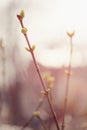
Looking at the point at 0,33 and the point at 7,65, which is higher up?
the point at 0,33

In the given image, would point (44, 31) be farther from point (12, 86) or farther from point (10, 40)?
point (12, 86)

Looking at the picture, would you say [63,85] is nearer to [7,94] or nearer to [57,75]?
[57,75]

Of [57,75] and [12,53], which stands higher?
[12,53]

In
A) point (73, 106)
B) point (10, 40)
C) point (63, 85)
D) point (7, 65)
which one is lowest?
point (73, 106)

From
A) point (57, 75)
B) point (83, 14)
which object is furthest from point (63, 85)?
point (83, 14)

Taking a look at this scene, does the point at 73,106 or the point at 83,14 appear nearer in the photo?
the point at 73,106

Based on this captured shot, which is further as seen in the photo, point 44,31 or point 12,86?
point 44,31

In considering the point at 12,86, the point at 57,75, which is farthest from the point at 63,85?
the point at 12,86
